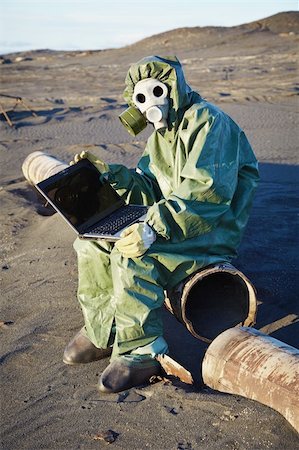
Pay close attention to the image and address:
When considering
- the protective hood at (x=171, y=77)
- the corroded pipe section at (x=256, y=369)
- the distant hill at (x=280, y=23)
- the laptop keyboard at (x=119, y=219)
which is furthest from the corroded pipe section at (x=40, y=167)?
the distant hill at (x=280, y=23)

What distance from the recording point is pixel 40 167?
7.39 m

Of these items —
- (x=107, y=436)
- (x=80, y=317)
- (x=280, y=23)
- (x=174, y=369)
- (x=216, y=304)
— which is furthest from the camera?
(x=280, y=23)

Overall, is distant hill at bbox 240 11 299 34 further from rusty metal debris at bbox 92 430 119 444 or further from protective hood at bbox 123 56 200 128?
rusty metal debris at bbox 92 430 119 444

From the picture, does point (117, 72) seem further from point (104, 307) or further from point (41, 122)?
point (104, 307)

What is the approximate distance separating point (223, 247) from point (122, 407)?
42.9 inches

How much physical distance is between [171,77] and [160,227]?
851 mm

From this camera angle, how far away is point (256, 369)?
326 cm

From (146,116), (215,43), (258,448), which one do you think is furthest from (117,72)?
(258,448)

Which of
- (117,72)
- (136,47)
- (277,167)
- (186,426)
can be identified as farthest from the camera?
(136,47)

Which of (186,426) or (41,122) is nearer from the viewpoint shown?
(186,426)

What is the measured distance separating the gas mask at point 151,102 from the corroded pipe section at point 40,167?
313cm

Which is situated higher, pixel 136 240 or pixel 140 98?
pixel 140 98

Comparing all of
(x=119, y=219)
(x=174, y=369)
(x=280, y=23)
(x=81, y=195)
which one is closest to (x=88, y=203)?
(x=81, y=195)

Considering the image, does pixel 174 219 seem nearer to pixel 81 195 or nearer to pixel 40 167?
pixel 81 195
